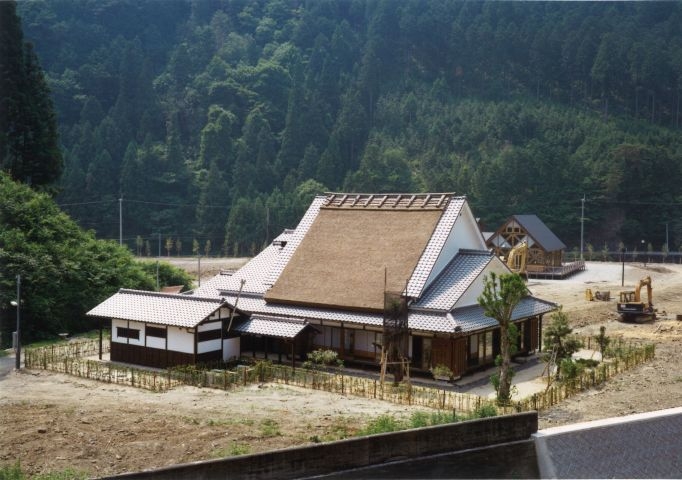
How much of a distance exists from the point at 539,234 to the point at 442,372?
126 ft

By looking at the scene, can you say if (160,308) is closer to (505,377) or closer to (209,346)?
(209,346)

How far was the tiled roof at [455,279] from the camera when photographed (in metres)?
22.4

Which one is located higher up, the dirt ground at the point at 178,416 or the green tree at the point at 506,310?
the green tree at the point at 506,310

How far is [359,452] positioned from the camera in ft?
39.3

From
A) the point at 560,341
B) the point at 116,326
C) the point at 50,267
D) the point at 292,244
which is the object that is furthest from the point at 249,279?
the point at 560,341

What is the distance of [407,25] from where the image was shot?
12056 cm

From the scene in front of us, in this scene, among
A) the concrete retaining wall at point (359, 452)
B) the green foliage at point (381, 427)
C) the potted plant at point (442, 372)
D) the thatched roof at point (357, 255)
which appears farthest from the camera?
the thatched roof at point (357, 255)

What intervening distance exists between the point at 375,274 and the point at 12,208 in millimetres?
19593

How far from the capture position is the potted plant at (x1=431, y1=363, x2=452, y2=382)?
2094 centimetres

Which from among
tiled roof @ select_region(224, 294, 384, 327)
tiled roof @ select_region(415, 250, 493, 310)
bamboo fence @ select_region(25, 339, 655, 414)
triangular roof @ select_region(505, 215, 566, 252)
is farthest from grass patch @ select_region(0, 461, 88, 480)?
triangular roof @ select_region(505, 215, 566, 252)

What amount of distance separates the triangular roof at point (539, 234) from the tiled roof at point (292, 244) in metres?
31.5

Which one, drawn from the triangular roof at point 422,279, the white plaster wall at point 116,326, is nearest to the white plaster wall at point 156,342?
the white plaster wall at point 116,326

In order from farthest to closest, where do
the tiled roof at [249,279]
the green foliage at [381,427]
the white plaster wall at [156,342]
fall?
the tiled roof at [249,279] → the white plaster wall at [156,342] → the green foliage at [381,427]

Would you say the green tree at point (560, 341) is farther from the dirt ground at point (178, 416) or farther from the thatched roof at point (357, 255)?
the thatched roof at point (357, 255)
